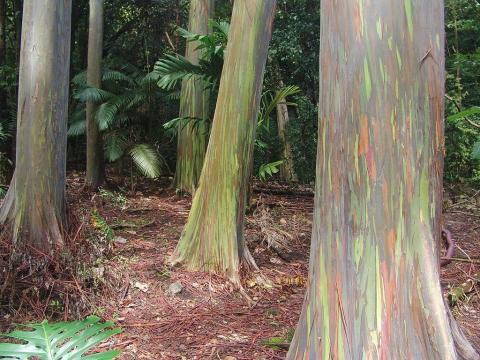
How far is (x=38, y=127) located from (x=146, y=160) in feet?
14.2

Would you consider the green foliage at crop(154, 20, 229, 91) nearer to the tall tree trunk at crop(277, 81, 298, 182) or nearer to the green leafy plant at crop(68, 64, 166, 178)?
the green leafy plant at crop(68, 64, 166, 178)

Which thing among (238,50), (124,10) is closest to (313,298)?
(238,50)

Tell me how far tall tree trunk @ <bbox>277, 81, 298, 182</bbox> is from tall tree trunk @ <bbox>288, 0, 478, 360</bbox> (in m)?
8.99

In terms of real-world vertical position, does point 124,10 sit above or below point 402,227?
above

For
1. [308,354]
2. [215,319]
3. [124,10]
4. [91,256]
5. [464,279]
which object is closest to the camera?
[308,354]

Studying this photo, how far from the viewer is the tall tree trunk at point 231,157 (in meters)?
4.85

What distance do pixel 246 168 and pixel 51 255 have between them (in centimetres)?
202

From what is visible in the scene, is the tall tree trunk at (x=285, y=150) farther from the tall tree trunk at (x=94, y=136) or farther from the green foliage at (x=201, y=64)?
the tall tree trunk at (x=94, y=136)

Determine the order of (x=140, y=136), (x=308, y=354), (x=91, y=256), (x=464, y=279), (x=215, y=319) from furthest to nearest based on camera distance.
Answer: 1. (x=140, y=136)
2. (x=464, y=279)
3. (x=91, y=256)
4. (x=215, y=319)
5. (x=308, y=354)

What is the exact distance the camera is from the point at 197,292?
466cm

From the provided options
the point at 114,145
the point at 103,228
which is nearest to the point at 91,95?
the point at 114,145

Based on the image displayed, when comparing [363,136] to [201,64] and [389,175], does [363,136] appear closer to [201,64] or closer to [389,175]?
[389,175]

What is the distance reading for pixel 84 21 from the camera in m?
13.0

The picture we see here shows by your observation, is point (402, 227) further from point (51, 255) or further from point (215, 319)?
point (51, 255)
